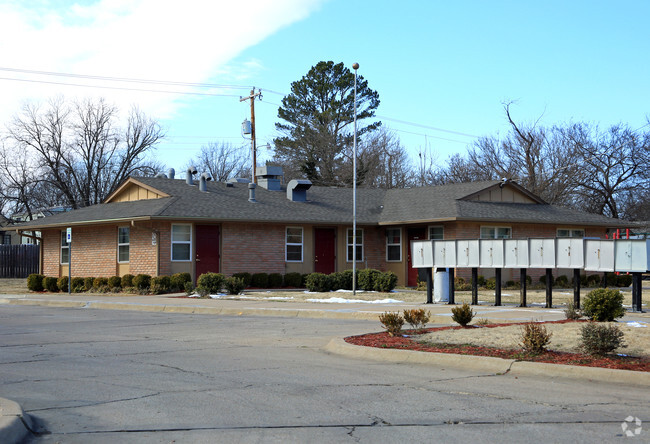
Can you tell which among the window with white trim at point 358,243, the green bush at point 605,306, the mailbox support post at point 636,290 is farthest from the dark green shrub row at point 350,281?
the green bush at point 605,306

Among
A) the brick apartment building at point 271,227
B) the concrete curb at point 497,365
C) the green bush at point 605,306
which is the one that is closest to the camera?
the concrete curb at point 497,365

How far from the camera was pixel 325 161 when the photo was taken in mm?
55406

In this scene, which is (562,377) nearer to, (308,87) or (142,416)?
(142,416)

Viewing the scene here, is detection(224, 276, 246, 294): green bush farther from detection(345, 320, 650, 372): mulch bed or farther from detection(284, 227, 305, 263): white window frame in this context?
detection(345, 320, 650, 372): mulch bed

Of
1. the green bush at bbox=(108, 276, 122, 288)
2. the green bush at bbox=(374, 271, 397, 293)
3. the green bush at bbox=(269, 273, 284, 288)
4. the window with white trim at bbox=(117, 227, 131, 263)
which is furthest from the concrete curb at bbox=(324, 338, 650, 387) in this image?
the window with white trim at bbox=(117, 227, 131, 263)

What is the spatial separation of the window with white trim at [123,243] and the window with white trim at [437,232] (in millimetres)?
12879

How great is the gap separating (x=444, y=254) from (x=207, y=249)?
37.9 feet

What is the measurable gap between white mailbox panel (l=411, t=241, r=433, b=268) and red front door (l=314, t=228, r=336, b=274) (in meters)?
10.2

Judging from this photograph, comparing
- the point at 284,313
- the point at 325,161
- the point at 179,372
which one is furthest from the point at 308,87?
the point at 179,372

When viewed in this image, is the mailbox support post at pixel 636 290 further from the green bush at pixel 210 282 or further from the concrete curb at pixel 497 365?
the green bush at pixel 210 282

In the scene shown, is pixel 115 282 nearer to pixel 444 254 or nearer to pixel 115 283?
pixel 115 283

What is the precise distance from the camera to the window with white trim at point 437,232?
30.8 metres

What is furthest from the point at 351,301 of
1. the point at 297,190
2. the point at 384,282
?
the point at 297,190

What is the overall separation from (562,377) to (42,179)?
5247cm
